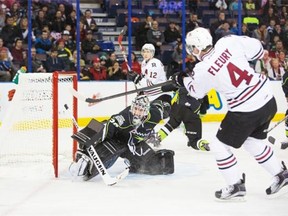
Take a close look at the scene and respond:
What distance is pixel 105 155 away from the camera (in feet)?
18.3

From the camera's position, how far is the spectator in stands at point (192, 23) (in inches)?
436

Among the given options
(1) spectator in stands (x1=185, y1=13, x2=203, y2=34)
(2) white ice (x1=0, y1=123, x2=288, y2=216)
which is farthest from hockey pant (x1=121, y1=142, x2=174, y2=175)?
(1) spectator in stands (x1=185, y1=13, x2=203, y2=34)

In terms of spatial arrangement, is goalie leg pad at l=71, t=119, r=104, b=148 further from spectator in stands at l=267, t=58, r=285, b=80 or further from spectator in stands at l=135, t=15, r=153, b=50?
spectator in stands at l=267, t=58, r=285, b=80

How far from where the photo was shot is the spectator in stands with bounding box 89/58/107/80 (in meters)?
9.96

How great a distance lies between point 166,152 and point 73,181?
80 cm

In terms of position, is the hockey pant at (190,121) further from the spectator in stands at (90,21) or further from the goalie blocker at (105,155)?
the spectator in stands at (90,21)

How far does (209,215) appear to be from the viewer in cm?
444

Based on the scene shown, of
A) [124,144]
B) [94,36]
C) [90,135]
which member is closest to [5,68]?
[94,36]

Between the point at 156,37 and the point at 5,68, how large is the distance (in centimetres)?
255

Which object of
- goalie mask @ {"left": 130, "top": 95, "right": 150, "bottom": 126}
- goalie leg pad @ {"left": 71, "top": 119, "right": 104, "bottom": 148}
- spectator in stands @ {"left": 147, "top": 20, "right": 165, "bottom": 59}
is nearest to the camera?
goalie leg pad @ {"left": 71, "top": 119, "right": 104, "bottom": 148}

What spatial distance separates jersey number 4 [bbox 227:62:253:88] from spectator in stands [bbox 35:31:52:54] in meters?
5.47

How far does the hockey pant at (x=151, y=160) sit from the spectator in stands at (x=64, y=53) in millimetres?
4132

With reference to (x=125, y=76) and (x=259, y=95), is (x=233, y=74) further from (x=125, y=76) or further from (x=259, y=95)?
(x=125, y=76)

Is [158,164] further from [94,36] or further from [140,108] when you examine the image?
[94,36]
